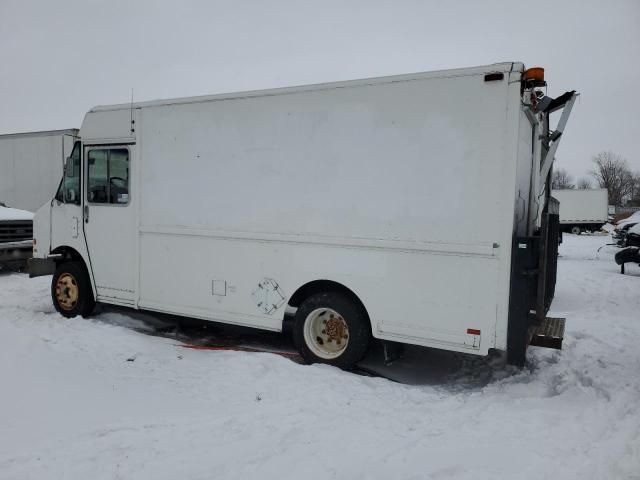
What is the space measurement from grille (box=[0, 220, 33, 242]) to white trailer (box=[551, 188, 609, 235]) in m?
34.9

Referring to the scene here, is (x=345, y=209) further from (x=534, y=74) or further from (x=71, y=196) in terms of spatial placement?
(x=71, y=196)

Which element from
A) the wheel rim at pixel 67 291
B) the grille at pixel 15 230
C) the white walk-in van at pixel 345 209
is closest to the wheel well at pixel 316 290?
the white walk-in van at pixel 345 209

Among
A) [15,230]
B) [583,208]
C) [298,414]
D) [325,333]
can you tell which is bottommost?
[298,414]

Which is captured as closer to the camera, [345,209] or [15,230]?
[345,209]

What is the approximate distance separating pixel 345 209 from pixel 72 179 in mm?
4476

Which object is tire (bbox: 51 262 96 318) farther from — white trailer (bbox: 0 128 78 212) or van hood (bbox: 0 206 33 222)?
white trailer (bbox: 0 128 78 212)

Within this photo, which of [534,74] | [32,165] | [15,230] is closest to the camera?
[534,74]

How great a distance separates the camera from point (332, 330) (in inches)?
223

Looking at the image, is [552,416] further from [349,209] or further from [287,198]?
[287,198]

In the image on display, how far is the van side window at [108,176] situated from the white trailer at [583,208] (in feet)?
119

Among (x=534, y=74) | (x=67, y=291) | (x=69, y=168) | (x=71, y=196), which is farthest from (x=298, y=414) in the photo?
(x=69, y=168)

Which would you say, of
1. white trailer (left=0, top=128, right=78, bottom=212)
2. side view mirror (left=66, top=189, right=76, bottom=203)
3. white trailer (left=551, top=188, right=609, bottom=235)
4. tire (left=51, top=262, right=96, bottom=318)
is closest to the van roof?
side view mirror (left=66, top=189, right=76, bottom=203)

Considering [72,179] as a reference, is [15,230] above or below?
below

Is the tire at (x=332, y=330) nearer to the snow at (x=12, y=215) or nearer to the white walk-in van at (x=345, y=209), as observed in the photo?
the white walk-in van at (x=345, y=209)
